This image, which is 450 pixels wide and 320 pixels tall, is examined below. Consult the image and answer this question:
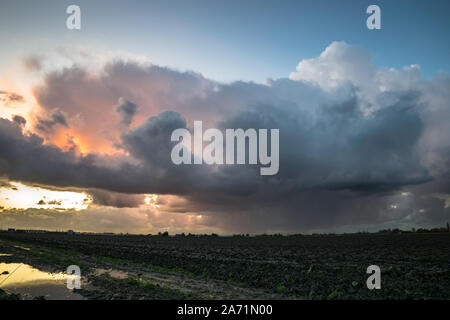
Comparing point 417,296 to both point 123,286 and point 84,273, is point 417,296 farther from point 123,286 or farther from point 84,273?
point 84,273

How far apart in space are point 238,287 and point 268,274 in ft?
16.9

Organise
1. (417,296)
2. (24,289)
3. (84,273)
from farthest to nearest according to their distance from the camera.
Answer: (84,273) → (24,289) → (417,296)

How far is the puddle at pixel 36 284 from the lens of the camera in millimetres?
17630

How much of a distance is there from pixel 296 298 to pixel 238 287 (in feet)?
15.4

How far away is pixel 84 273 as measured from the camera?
1026 inches

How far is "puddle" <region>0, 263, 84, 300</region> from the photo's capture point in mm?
17630

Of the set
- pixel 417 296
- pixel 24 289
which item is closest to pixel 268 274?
pixel 417 296

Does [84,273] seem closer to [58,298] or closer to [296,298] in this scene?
[58,298]

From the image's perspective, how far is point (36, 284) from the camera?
21094 millimetres
